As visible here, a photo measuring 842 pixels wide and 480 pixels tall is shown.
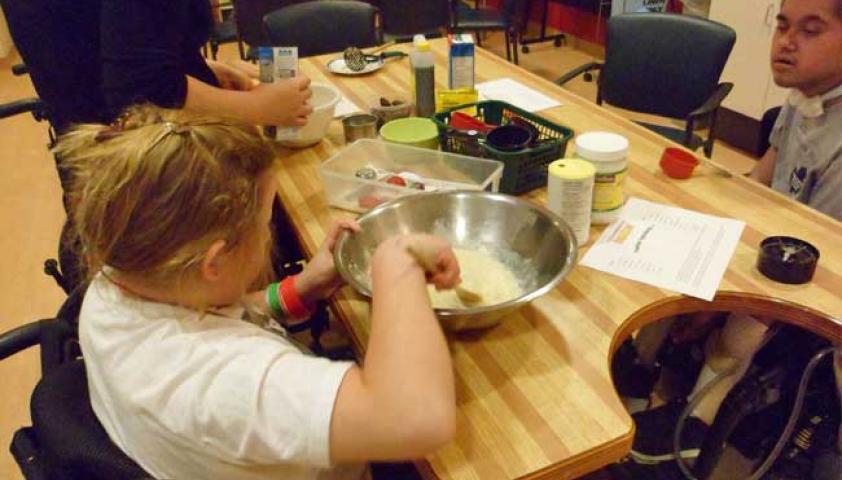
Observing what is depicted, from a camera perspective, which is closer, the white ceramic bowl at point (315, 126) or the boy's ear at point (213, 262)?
the boy's ear at point (213, 262)

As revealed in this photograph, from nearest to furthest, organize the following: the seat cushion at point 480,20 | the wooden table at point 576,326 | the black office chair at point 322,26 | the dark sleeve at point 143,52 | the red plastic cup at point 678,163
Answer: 1. the wooden table at point 576,326
2. the dark sleeve at point 143,52
3. the red plastic cup at point 678,163
4. the black office chair at point 322,26
5. the seat cushion at point 480,20

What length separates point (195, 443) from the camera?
2.36ft

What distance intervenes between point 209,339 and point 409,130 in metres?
0.86

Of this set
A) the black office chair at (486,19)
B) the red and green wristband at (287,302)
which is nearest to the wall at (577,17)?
Answer: the black office chair at (486,19)

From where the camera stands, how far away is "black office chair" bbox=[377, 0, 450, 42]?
3.54m

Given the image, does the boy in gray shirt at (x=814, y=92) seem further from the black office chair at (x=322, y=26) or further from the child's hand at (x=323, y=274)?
the black office chair at (x=322, y=26)

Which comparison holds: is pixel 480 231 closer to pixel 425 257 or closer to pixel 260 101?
pixel 425 257

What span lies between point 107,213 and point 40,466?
331 millimetres

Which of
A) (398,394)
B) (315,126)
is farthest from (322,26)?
(398,394)

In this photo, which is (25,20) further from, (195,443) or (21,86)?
(21,86)

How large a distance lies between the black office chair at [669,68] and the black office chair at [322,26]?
859mm

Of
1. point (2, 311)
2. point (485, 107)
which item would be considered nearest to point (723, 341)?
point (485, 107)

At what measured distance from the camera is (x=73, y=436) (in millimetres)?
758

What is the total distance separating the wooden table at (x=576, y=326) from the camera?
0.79 m
